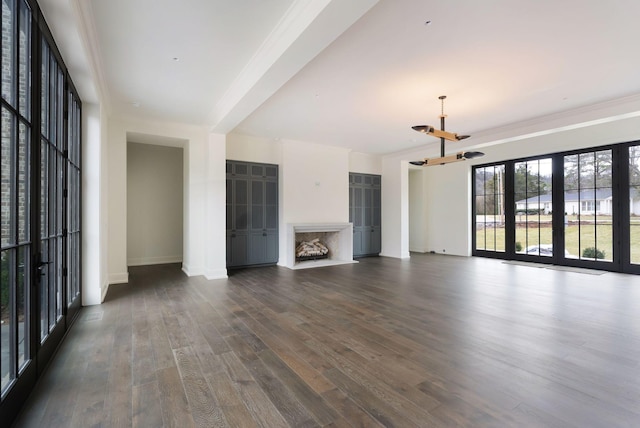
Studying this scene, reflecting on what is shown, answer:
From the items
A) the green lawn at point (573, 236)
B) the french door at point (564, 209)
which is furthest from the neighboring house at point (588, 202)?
the green lawn at point (573, 236)

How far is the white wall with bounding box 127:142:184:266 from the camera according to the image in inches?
291

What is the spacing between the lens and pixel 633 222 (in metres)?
6.18

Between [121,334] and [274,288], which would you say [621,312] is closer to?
[274,288]

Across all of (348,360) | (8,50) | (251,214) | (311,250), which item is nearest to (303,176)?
(251,214)

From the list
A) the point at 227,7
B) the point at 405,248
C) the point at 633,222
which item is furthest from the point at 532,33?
the point at 405,248

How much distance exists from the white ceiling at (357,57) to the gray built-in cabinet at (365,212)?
345 centimetres

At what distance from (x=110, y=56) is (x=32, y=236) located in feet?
7.80

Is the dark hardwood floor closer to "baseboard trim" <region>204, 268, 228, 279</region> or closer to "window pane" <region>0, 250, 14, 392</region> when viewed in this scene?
"window pane" <region>0, 250, 14, 392</region>

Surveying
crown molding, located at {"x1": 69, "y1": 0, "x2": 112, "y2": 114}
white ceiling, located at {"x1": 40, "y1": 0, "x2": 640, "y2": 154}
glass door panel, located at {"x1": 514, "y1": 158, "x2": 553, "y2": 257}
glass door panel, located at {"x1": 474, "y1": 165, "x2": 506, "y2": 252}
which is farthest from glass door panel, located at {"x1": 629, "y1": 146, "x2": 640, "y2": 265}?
crown molding, located at {"x1": 69, "y1": 0, "x2": 112, "y2": 114}

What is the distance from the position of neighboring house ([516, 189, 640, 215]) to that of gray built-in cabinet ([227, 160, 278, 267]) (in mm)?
6710

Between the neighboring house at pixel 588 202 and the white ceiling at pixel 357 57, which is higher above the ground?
the white ceiling at pixel 357 57

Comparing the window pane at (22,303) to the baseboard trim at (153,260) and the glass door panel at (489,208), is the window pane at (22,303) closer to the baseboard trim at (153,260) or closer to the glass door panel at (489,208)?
the baseboard trim at (153,260)

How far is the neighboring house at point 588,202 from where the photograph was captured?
6.21 m

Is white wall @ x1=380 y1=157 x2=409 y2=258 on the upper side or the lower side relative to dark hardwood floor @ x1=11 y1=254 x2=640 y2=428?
upper
